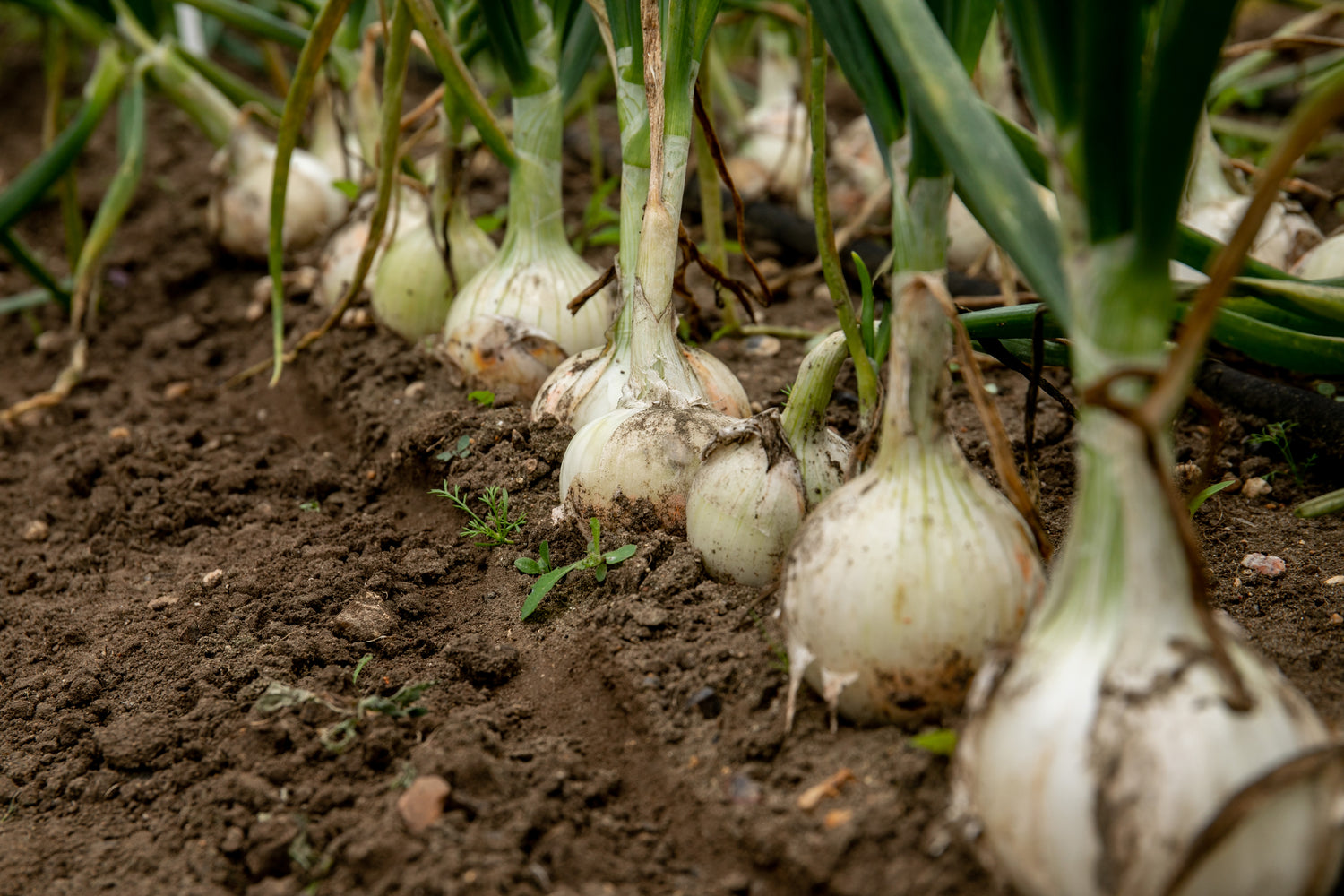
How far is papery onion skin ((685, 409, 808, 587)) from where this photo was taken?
1072 mm

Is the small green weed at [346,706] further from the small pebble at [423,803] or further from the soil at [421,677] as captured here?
the small pebble at [423,803]

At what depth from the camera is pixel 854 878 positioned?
0.78 metres

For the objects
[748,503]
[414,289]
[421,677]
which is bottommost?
[421,677]

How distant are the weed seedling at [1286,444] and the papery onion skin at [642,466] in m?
0.74

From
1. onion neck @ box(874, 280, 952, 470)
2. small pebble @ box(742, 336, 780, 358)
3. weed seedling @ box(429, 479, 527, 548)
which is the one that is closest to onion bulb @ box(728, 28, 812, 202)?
small pebble @ box(742, 336, 780, 358)

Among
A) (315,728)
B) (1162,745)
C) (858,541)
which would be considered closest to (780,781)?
(858,541)

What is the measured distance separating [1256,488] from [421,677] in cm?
107

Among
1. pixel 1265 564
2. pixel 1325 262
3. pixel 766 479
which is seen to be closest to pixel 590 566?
pixel 766 479

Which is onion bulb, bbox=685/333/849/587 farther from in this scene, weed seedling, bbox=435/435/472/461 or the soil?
weed seedling, bbox=435/435/472/461

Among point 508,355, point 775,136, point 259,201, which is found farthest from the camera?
point 775,136

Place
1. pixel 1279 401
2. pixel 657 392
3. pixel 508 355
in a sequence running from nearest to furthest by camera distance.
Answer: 1. pixel 657 392
2. pixel 1279 401
3. pixel 508 355

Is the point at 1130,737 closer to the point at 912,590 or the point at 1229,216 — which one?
the point at 912,590

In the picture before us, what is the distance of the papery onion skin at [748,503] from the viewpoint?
1.07m

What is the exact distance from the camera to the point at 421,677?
1.12m
